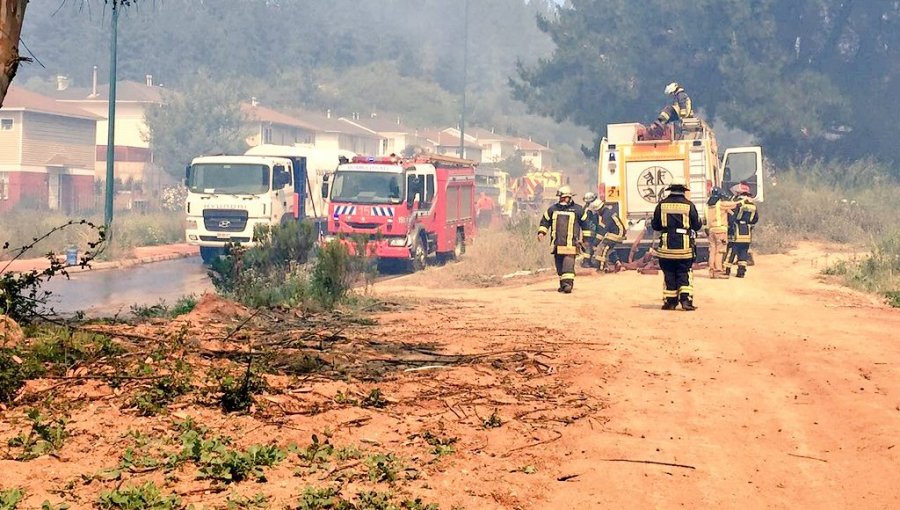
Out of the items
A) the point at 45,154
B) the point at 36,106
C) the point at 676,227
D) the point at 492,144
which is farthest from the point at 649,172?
the point at 492,144

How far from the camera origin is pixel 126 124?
68000 millimetres

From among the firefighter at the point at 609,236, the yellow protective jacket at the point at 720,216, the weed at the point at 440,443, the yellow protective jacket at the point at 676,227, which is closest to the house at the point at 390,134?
the firefighter at the point at 609,236

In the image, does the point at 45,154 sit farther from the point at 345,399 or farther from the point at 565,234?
the point at 345,399

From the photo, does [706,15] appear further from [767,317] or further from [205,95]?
[205,95]

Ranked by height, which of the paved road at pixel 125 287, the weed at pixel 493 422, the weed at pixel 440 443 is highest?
the weed at pixel 493 422

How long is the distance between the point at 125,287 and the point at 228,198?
18.4 ft

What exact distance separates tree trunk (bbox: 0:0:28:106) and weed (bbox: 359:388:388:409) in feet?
11.6

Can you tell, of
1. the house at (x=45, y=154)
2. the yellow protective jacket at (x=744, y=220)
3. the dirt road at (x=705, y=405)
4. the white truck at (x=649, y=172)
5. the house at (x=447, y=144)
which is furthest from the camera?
the house at (x=447, y=144)

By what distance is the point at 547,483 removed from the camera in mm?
5840

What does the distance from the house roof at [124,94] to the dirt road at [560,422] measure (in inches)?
2328

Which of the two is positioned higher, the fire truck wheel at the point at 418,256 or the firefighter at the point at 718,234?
the firefighter at the point at 718,234

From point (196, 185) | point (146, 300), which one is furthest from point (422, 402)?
point (196, 185)

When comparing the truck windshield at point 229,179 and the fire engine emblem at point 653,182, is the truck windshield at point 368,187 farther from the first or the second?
the fire engine emblem at point 653,182

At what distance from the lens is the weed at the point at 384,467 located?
5.74m
